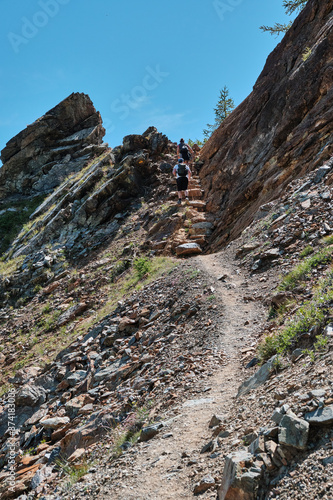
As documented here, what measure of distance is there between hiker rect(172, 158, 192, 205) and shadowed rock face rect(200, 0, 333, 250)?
1.44 metres

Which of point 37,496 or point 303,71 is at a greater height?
point 303,71

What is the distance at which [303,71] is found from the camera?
15.2m

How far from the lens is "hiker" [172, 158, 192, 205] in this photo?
17.8 meters

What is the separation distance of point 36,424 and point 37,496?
10.4 ft

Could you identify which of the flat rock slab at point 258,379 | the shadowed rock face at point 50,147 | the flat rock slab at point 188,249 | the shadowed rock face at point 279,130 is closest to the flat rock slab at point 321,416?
the flat rock slab at point 258,379

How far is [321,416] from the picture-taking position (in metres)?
2.57

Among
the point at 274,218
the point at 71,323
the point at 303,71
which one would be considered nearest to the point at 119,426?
the point at 274,218

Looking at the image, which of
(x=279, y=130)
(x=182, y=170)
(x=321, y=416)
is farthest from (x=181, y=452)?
(x=182, y=170)

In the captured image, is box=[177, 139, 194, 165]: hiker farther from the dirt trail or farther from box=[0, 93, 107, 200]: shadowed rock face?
box=[0, 93, 107, 200]: shadowed rock face

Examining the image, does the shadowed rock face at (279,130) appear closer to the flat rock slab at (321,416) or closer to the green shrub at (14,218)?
the flat rock slab at (321,416)

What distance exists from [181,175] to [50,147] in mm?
23805

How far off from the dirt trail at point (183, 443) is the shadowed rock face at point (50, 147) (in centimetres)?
3167

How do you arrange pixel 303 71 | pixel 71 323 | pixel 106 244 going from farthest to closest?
pixel 106 244, pixel 303 71, pixel 71 323

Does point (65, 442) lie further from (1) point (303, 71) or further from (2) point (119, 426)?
(1) point (303, 71)
